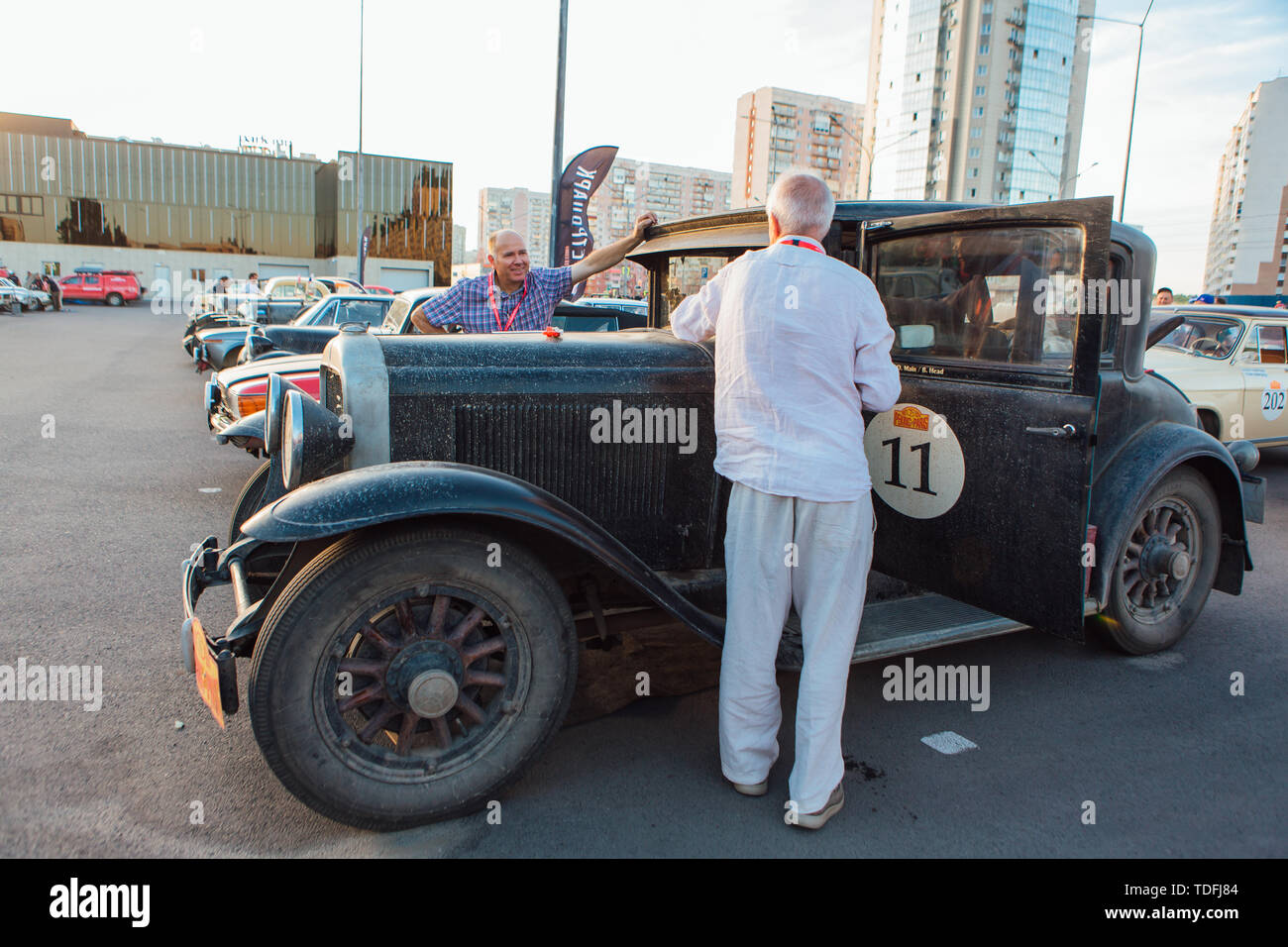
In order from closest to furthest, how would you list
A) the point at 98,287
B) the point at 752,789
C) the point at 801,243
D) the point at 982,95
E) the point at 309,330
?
the point at 801,243 < the point at 752,789 < the point at 309,330 < the point at 98,287 < the point at 982,95

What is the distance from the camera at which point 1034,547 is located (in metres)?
3.10

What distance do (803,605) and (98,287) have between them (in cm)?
4873

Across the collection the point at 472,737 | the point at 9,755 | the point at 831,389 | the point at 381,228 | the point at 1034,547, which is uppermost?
the point at 381,228

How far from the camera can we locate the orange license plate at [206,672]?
235 centimetres

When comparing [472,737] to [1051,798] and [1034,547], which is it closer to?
[1051,798]

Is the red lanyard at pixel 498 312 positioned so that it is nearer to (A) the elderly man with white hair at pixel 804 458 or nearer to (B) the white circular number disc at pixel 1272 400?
(A) the elderly man with white hair at pixel 804 458

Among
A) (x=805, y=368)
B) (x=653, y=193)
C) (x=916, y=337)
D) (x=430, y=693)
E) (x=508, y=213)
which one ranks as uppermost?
(x=508, y=213)

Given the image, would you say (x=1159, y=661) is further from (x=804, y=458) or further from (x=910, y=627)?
(x=804, y=458)

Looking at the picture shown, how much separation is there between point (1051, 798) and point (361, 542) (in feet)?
7.74

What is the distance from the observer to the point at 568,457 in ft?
10.4

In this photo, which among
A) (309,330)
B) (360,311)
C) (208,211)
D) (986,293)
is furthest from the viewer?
(208,211)

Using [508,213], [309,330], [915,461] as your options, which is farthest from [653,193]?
[915,461]
